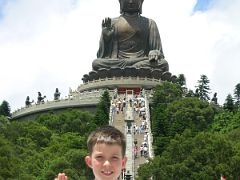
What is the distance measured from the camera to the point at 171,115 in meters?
32.2

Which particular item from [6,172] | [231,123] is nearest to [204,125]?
[231,123]

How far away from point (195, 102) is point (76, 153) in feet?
41.1

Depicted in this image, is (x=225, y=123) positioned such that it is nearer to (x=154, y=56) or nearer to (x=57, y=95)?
(x=154, y=56)

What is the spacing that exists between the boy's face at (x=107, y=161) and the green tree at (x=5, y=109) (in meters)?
42.8

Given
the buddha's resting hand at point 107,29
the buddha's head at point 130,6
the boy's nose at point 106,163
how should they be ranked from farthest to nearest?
the buddha's head at point 130,6
the buddha's resting hand at point 107,29
the boy's nose at point 106,163

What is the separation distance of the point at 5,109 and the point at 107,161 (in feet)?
143

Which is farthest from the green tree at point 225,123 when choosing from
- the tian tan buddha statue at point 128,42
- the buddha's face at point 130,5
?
the buddha's face at point 130,5

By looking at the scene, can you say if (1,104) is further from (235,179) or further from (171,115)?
(235,179)

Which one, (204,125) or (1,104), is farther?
(1,104)

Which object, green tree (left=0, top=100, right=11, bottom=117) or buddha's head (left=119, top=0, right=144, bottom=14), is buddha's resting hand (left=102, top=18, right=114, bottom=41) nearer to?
buddha's head (left=119, top=0, right=144, bottom=14)

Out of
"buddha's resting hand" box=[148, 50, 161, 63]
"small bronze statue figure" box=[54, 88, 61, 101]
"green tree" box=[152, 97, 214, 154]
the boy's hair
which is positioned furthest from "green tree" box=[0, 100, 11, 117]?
the boy's hair

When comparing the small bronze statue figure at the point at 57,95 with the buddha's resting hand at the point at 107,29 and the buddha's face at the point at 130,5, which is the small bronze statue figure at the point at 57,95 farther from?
the buddha's face at the point at 130,5

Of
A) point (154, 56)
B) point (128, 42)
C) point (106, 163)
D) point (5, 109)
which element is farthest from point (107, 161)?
point (128, 42)

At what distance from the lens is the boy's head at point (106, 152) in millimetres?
2949
